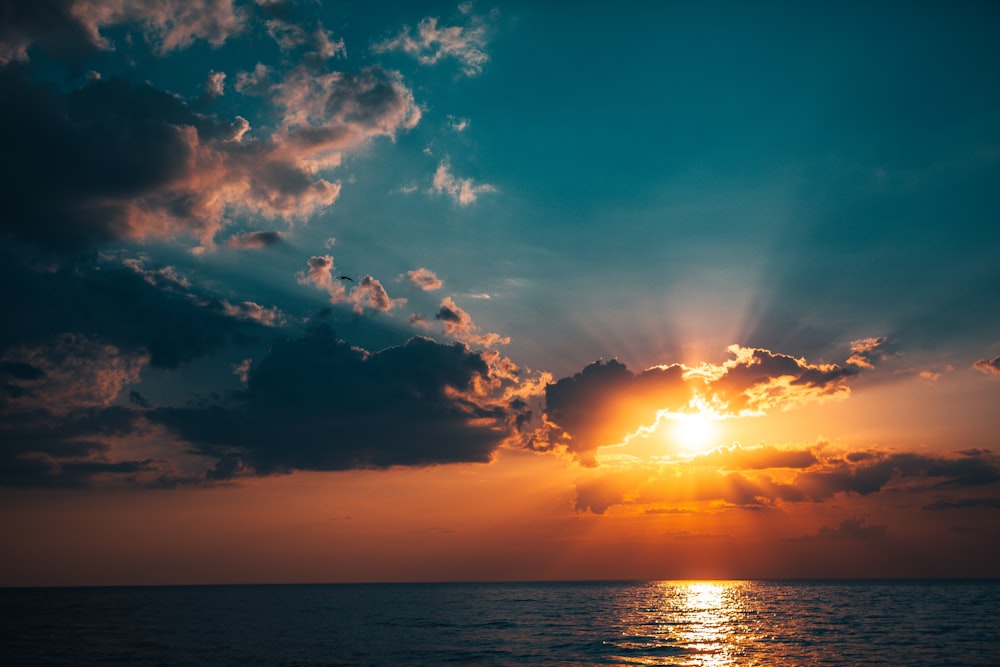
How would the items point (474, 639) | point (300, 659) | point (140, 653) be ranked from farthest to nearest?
point (474, 639)
point (140, 653)
point (300, 659)

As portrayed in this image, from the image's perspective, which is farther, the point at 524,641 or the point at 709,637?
the point at 709,637

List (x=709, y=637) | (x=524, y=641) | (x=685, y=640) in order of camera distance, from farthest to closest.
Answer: (x=709, y=637), (x=685, y=640), (x=524, y=641)

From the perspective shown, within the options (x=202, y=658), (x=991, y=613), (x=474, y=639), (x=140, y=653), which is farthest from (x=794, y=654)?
(x=991, y=613)

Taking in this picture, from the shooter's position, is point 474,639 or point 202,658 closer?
point 202,658

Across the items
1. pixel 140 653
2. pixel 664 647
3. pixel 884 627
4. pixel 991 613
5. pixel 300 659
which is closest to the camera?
pixel 300 659

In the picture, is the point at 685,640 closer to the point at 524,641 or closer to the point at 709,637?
the point at 709,637

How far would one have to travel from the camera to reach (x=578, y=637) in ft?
331

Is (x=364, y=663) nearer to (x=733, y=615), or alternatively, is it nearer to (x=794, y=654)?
(x=794, y=654)

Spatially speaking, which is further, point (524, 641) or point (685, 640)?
point (685, 640)

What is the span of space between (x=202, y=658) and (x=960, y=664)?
3316 inches

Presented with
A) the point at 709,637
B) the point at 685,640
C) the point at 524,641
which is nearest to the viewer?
the point at 524,641

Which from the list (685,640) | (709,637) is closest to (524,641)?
(685,640)

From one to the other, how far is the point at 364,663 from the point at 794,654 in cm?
4974

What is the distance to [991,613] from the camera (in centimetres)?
14362
